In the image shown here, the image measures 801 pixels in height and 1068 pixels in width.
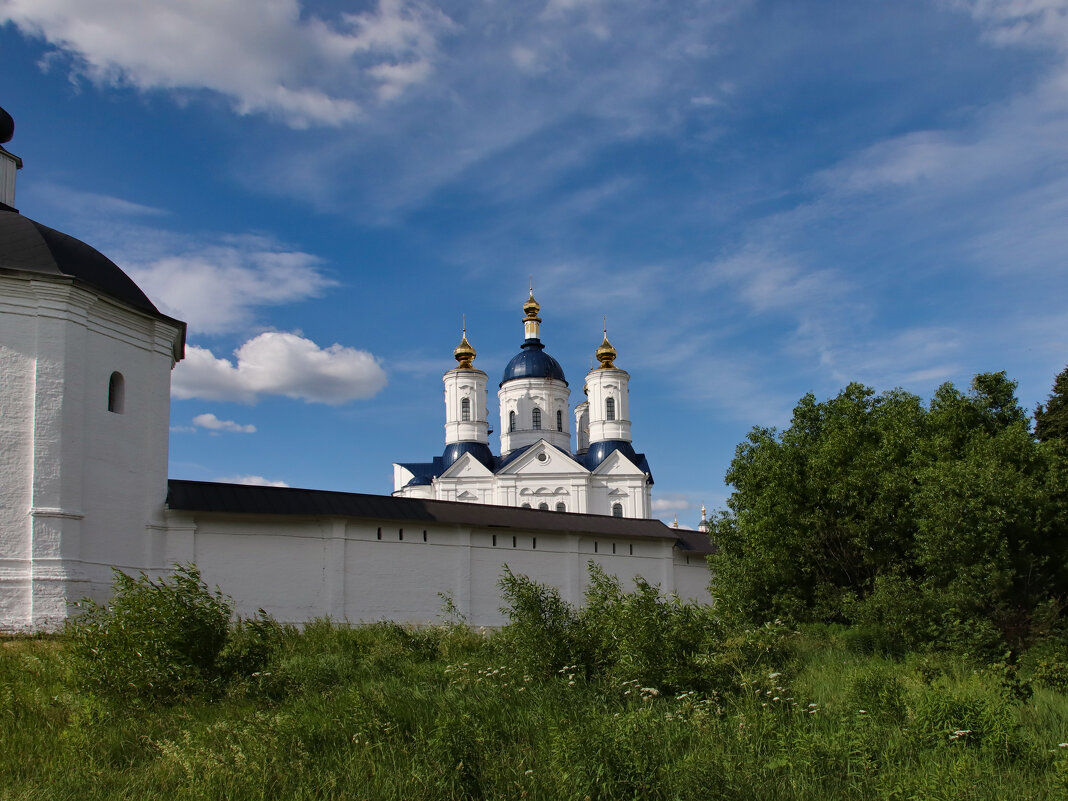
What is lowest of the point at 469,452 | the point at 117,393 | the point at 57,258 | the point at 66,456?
the point at 66,456

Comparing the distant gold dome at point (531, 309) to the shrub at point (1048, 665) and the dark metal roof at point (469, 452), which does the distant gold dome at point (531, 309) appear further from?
the shrub at point (1048, 665)

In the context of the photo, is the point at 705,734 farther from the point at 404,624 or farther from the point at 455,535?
the point at 455,535

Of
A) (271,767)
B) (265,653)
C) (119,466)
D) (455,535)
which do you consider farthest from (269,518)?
(271,767)

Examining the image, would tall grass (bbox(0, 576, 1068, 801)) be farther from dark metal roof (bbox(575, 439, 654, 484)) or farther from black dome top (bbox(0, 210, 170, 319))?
dark metal roof (bbox(575, 439, 654, 484))

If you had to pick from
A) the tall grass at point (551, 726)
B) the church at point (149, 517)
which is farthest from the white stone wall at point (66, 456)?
the tall grass at point (551, 726)

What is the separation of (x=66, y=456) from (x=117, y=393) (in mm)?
1707

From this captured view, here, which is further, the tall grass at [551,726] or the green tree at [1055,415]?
the green tree at [1055,415]

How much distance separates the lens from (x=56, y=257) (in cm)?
1573

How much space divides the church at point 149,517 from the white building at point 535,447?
18315 mm

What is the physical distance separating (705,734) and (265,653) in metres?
4.42

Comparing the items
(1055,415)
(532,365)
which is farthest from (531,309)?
(1055,415)

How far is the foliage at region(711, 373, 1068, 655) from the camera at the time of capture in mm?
15008

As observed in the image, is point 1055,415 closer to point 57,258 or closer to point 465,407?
point 57,258

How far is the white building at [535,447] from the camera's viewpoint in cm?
4147
